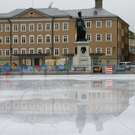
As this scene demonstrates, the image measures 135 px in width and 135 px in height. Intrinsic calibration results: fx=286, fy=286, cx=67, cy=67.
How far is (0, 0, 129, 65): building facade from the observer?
69312 millimetres

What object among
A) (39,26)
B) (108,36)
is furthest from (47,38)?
(108,36)

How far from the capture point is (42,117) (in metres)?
7.62

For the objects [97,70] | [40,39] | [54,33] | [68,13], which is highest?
[68,13]

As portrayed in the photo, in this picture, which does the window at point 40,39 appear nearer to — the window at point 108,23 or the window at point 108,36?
the window at point 108,36

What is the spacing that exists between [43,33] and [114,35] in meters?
17.3

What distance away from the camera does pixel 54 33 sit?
7044 centimetres

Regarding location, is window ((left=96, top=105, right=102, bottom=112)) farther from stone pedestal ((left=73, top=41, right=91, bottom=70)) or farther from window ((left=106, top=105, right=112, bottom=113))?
stone pedestal ((left=73, top=41, right=91, bottom=70))

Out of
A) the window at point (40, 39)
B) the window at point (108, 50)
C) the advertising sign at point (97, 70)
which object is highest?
the window at point (40, 39)

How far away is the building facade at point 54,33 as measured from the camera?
227ft

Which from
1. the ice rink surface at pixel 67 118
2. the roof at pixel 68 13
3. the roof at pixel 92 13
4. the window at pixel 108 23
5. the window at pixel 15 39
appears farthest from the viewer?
the window at pixel 15 39

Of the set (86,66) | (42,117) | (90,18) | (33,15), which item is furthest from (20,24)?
(42,117)

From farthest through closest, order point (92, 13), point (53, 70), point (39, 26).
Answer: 1. point (92, 13)
2. point (39, 26)
3. point (53, 70)

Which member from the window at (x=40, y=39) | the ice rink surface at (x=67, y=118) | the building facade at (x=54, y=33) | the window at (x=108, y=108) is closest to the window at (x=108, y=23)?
the building facade at (x=54, y=33)

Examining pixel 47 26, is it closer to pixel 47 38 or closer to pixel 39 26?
pixel 39 26
